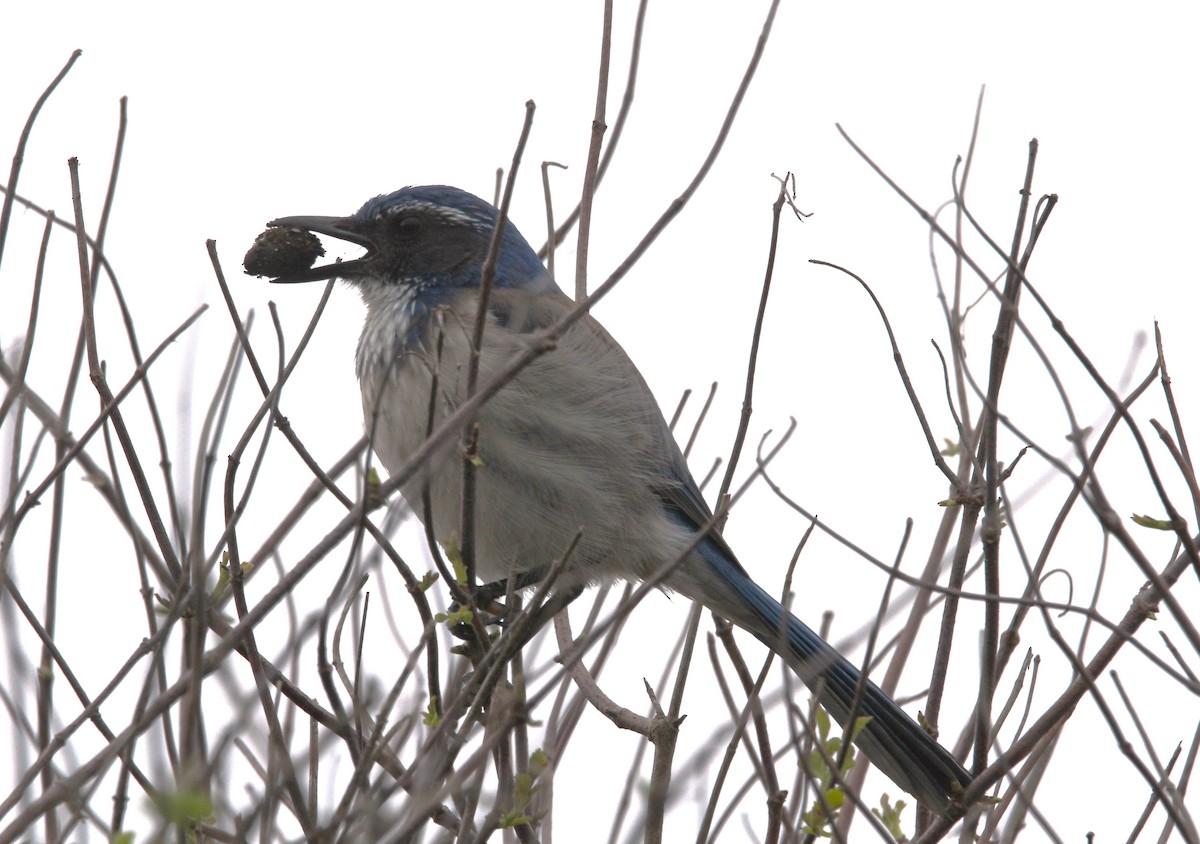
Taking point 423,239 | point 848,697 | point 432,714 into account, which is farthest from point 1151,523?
point 423,239

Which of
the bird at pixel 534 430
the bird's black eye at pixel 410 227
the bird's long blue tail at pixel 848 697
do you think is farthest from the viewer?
the bird's black eye at pixel 410 227

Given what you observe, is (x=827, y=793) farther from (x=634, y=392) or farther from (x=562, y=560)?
→ (x=634, y=392)

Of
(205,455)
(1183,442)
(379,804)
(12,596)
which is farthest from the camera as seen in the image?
(12,596)

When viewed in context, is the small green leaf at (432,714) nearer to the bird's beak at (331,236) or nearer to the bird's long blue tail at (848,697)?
the bird's long blue tail at (848,697)

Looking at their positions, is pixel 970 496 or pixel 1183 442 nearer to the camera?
pixel 1183 442

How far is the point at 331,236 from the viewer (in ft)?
19.1

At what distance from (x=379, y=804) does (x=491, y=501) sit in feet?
8.68

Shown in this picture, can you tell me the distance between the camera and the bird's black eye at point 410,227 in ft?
19.4

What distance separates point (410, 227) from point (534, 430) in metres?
1.26

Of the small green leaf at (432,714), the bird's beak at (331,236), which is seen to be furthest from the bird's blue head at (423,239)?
the small green leaf at (432,714)

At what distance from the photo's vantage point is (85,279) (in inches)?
126

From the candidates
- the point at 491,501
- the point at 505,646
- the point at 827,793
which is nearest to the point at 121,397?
the point at 505,646

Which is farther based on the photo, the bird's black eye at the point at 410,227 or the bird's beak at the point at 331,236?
the bird's black eye at the point at 410,227

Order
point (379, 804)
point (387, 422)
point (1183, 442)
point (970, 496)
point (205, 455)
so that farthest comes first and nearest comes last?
1. point (387, 422)
2. point (970, 496)
3. point (1183, 442)
4. point (205, 455)
5. point (379, 804)
